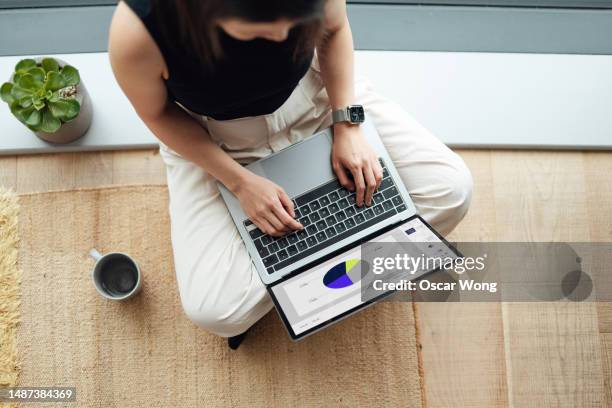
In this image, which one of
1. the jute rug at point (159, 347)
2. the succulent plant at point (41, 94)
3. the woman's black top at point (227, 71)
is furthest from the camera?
the jute rug at point (159, 347)

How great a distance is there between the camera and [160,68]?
0.81 m

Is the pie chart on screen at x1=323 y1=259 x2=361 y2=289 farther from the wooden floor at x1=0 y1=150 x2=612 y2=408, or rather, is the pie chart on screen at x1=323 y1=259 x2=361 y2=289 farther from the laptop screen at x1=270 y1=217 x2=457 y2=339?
the wooden floor at x1=0 y1=150 x2=612 y2=408

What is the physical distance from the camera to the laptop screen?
104cm

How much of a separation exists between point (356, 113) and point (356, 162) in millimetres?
99

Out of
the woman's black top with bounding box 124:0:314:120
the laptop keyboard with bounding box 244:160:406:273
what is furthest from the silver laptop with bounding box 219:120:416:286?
the woman's black top with bounding box 124:0:314:120

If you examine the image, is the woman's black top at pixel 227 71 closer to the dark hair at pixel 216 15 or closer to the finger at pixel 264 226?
the dark hair at pixel 216 15

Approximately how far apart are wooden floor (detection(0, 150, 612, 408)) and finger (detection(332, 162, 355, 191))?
45cm

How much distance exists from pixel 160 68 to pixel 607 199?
1.19 meters

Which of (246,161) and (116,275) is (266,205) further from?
(116,275)

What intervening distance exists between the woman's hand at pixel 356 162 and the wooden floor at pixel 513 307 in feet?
1.43

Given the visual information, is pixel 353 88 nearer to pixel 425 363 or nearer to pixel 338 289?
pixel 338 289

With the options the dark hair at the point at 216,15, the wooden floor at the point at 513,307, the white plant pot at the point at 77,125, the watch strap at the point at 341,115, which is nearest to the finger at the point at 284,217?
the watch strap at the point at 341,115

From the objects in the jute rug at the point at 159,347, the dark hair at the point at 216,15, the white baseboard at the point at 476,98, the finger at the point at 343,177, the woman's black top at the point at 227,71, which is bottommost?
the jute rug at the point at 159,347

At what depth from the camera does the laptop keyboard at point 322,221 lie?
3.45 feet
